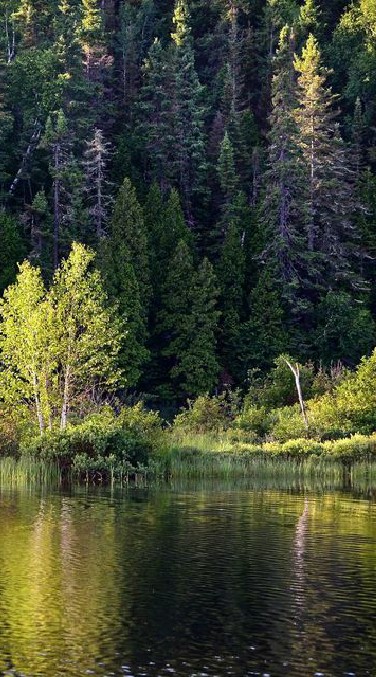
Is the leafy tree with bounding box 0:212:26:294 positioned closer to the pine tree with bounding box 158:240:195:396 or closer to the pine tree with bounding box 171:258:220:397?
the pine tree with bounding box 158:240:195:396

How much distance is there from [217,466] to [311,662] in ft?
95.5

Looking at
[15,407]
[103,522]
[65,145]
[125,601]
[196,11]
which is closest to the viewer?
[125,601]

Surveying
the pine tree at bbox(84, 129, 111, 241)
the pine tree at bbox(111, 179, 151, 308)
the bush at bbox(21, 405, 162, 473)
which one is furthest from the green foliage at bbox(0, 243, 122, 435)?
the pine tree at bbox(84, 129, 111, 241)

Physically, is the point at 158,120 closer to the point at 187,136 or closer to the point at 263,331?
the point at 187,136

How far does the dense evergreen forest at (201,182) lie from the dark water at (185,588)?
1480 inches

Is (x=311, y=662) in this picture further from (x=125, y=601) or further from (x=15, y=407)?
(x=15, y=407)

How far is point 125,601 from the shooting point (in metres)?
23.5

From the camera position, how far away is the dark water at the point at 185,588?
19391mm

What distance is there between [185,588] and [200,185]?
72900mm

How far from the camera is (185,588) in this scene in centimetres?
2500

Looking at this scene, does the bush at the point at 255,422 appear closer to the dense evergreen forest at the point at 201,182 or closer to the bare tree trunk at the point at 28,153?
the dense evergreen forest at the point at 201,182

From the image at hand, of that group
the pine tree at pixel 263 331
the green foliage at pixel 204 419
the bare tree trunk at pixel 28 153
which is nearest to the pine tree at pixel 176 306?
the pine tree at pixel 263 331

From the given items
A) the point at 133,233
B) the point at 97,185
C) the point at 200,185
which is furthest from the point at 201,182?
the point at 133,233

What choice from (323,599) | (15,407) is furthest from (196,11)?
(323,599)
